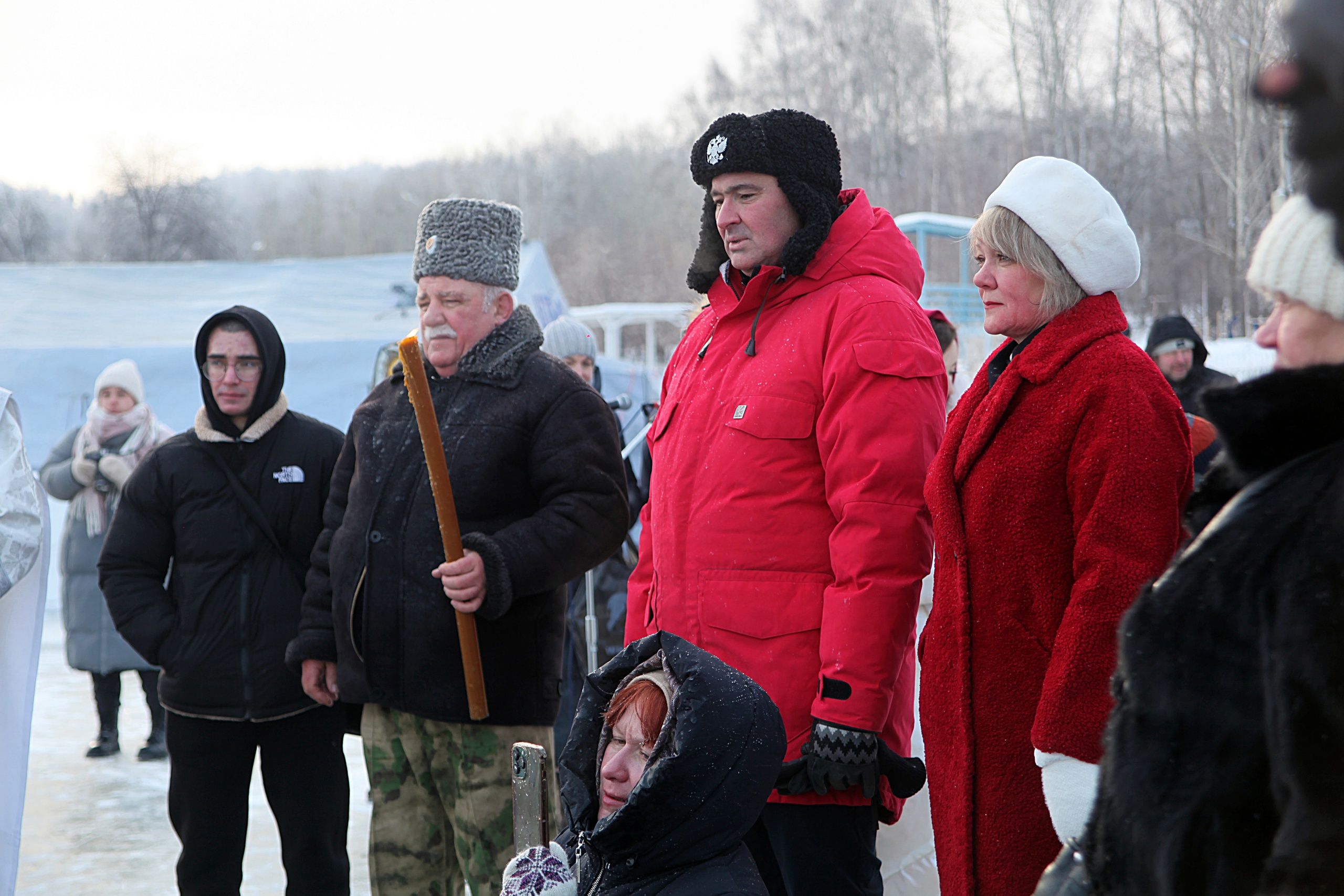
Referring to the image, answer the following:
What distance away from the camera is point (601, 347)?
35469 mm

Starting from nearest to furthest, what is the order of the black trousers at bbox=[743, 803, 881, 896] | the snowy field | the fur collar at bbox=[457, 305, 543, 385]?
1. the black trousers at bbox=[743, 803, 881, 896]
2. the fur collar at bbox=[457, 305, 543, 385]
3. the snowy field

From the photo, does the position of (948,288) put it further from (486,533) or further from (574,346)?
(486,533)

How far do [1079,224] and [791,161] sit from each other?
690 millimetres

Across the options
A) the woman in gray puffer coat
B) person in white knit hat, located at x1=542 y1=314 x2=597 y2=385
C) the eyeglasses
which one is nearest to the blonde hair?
the eyeglasses

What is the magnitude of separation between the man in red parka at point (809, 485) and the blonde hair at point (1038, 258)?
0.29 m

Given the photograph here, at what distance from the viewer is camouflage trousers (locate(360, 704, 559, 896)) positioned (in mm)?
2850

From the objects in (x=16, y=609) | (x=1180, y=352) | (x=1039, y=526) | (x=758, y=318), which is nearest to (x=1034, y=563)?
(x=1039, y=526)

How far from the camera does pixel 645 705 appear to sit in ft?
6.40

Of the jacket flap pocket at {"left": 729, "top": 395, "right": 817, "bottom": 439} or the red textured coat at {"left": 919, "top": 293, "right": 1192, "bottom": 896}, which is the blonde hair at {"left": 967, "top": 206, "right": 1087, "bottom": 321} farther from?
the jacket flap pocket at {"left": 729, "top": 395, "right": 817, "bottom": 439}

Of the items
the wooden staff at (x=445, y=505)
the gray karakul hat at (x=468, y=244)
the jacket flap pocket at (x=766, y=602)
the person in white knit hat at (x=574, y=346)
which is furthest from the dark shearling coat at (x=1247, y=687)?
the person in white knit hat at (x=574, y=346)

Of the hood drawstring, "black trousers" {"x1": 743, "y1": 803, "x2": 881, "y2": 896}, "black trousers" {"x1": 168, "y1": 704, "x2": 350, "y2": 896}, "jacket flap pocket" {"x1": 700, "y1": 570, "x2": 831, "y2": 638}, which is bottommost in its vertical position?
"black trousers" {"x1": 168, "y1": 704, "x2": 350, "y2": 896}

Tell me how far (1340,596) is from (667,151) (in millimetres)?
47108

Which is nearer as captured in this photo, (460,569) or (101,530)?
(460,569)

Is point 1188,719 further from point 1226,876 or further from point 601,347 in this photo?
point 601,347
